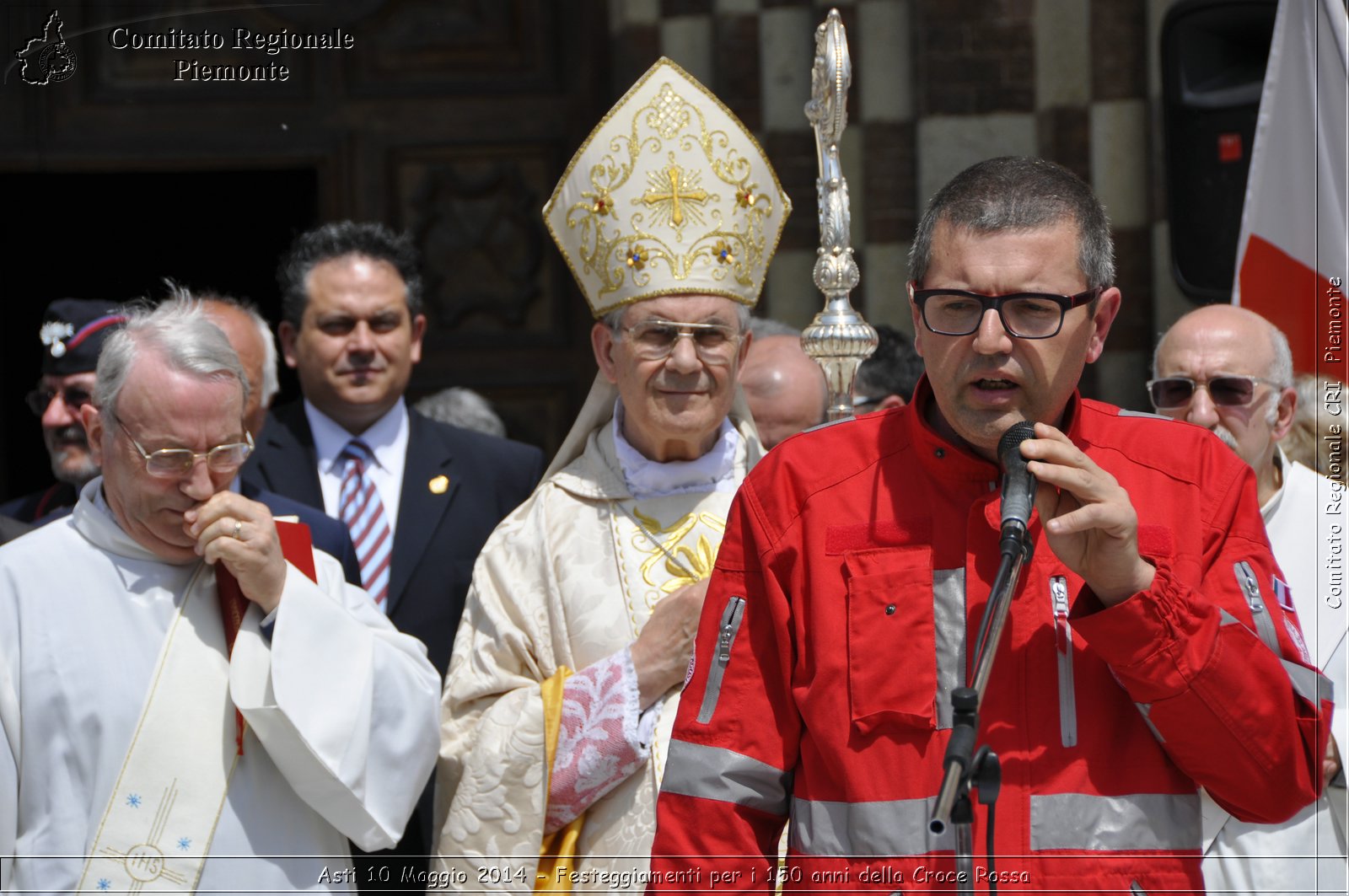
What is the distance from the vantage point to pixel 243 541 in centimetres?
321

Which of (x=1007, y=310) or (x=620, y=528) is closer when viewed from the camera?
(x=1007, y=310)

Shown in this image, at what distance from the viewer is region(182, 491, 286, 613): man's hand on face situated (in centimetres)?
319

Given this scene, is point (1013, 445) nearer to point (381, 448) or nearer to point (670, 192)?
point (670, 192)

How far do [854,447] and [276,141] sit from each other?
186 inches

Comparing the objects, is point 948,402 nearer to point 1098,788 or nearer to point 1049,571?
point 1049,571

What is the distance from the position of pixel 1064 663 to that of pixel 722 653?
0.50m

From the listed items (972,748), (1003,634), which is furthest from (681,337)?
(972,748)

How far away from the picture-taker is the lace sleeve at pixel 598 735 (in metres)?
3.36

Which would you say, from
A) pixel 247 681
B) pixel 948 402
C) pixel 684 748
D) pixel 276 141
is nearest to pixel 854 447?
pixel 948 402

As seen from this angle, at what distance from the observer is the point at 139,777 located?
3176 mm

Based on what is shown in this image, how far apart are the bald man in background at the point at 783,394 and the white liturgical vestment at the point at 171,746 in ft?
5.13

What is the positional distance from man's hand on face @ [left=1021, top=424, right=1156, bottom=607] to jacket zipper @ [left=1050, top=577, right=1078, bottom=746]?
123 mm

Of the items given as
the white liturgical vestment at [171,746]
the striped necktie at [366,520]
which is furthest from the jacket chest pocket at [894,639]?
the striped necktie at [366,520]

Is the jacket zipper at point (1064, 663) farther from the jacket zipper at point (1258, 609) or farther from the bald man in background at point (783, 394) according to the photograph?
the bald man in background at point (783, 394)
